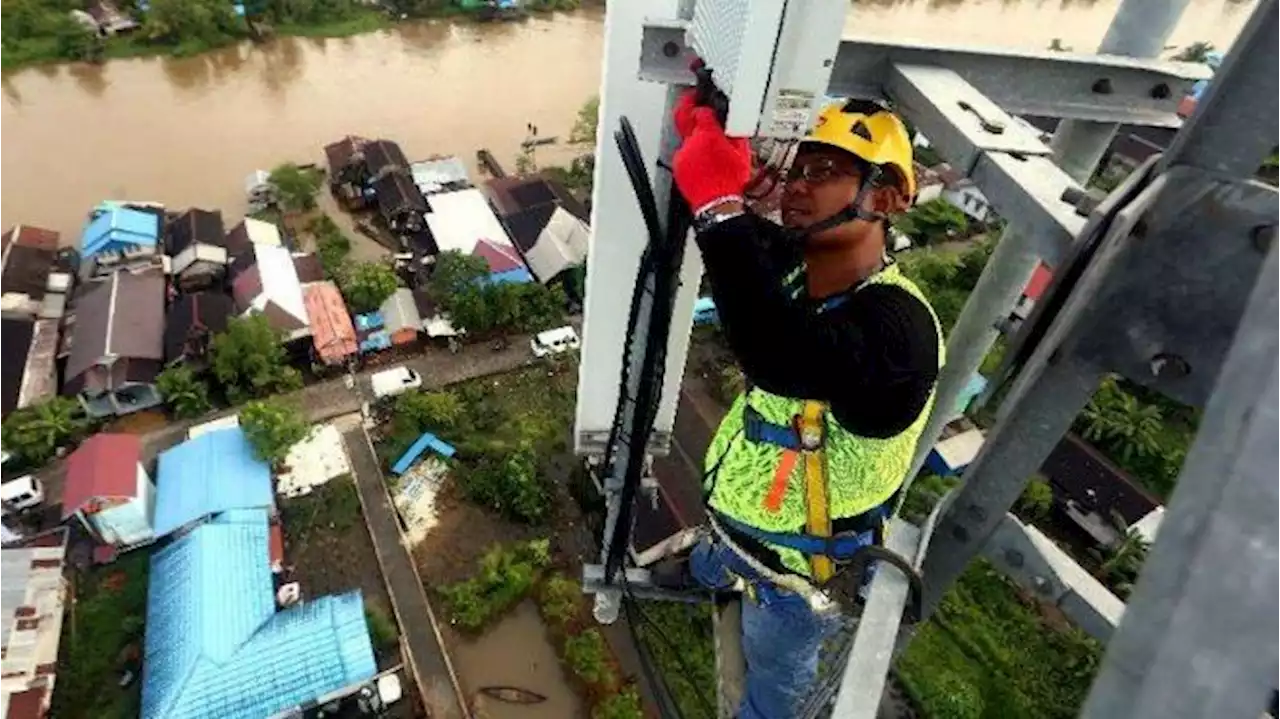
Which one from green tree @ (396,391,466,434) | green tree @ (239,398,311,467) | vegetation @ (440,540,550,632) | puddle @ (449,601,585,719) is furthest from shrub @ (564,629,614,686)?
green tree @ (239,398,311,467)

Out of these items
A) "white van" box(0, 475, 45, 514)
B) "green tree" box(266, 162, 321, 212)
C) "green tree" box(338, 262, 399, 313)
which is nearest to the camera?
"white van" box(0, 475, 45, 514)

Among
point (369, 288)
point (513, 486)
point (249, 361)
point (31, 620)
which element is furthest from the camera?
point (369, 288)

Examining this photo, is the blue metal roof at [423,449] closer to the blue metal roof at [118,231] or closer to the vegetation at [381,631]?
the vegetation at [381,631]

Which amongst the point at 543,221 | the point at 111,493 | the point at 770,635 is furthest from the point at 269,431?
the point at 770,635

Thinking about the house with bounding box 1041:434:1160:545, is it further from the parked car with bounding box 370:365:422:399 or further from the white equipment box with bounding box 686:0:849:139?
the white equipment box with bounding box 686:0:849:139

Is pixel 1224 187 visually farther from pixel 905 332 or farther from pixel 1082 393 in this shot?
pixel 905 332

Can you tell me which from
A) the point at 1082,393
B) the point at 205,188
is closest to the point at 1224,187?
the point at 1082,393

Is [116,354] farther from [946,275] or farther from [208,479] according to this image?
[946,275]

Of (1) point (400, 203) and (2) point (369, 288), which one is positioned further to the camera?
(1) point (400, 203)
